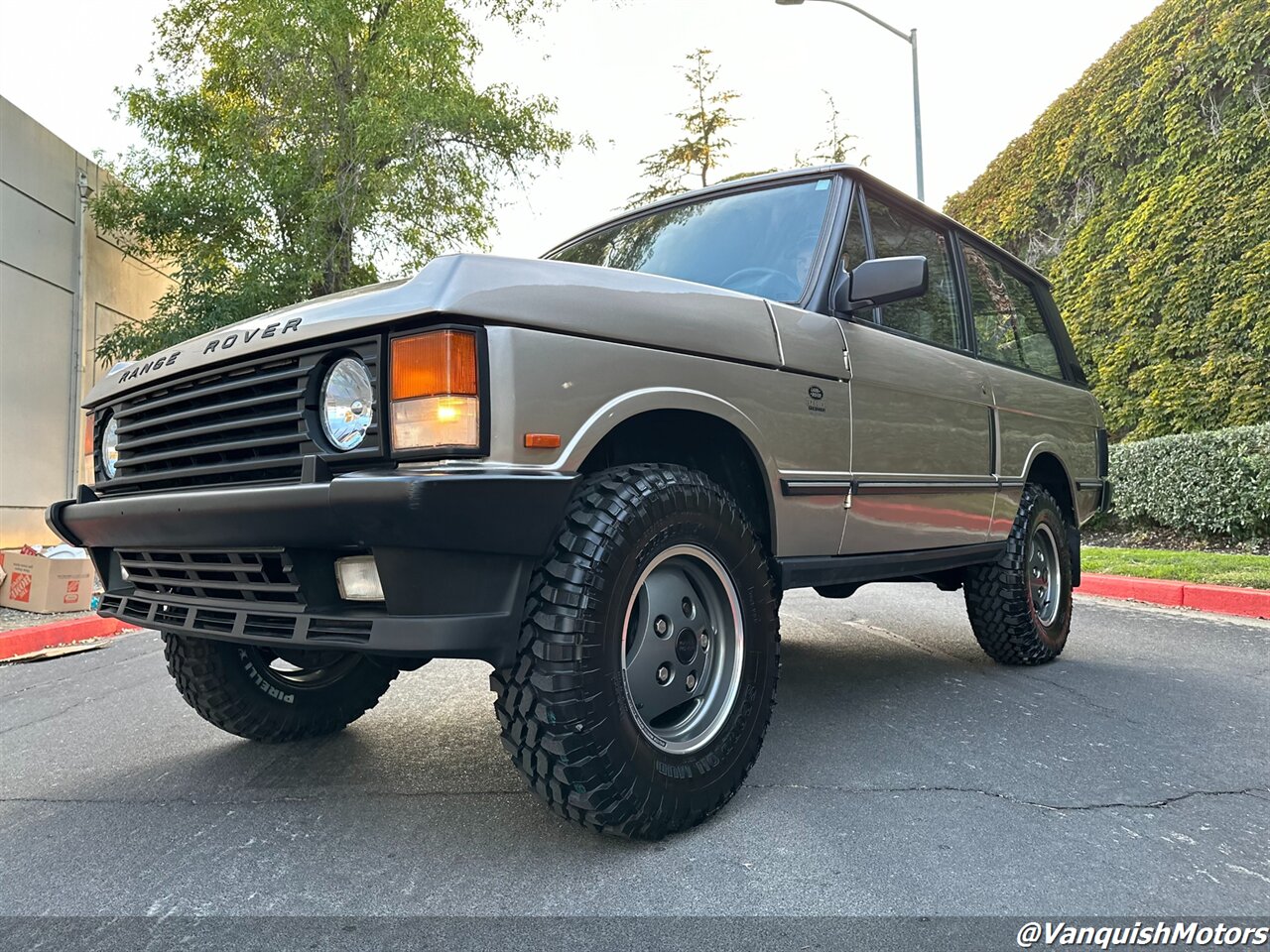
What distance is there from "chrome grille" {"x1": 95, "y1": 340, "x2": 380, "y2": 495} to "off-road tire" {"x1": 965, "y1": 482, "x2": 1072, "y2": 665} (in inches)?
129

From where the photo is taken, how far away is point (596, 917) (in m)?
1.83

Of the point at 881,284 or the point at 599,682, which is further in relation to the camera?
the point at 881,284

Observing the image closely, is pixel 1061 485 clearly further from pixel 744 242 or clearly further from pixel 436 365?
pixel 436 365

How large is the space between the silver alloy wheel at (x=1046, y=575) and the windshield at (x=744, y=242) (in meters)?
2.25

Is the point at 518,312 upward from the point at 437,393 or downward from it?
upward

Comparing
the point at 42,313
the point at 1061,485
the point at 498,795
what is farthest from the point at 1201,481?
the point at 42,313

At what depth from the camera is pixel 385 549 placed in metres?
1.90

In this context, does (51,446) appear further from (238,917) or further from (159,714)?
(238,917)

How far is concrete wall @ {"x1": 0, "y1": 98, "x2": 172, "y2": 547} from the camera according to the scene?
870 centimetres

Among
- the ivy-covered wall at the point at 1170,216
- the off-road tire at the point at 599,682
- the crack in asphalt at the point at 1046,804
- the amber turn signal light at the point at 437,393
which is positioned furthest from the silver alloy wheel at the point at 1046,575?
the ivy-covered wall at the point at 1170,216

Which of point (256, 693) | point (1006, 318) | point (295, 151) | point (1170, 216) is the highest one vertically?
point (295, 151)

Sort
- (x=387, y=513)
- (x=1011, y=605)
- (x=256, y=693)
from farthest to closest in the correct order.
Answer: (x=1011, y=605) → (x=256, y=693) → (x=387, y=513)

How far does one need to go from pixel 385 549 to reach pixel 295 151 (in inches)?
462

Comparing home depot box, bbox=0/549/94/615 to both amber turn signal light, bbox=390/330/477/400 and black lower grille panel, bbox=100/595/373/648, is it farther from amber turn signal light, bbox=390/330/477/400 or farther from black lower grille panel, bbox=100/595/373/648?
amber turn signal light, bbox=390/330/477/400
